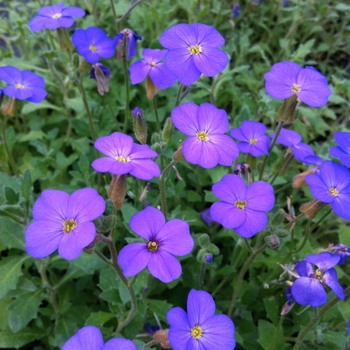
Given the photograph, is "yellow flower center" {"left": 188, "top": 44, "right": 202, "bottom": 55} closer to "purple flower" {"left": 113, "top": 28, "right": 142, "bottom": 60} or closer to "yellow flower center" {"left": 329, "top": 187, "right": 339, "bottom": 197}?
"purple flower" {"left": 113, "top": 28, "right": 142, "bottom": 60}

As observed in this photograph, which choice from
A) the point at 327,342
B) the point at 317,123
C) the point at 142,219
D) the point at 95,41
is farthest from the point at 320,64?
the point at 142,219

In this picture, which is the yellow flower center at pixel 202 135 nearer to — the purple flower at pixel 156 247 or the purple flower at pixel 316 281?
the purple flower at pixel 156 247

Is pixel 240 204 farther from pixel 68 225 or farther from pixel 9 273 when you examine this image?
pixel 9 273

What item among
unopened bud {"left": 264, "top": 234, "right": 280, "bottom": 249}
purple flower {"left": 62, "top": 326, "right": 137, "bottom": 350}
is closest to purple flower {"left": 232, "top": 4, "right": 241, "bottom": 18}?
unopened bud {"left": 264, "top": 234, "right": 280, "bottom": 249}

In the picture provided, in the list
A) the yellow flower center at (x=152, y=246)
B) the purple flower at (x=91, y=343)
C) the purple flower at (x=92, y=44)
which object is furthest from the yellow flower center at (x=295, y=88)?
the purple flower at (x=91, y=343)

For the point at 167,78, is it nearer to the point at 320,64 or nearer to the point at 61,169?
the point at 61,169
